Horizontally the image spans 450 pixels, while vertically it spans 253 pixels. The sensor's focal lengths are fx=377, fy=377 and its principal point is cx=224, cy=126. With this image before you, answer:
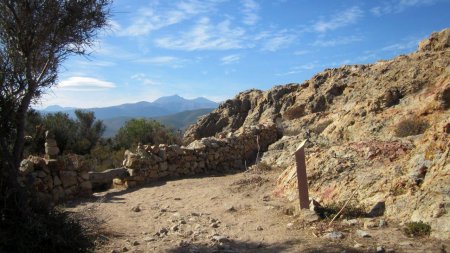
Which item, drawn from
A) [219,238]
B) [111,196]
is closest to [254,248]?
[219,238]

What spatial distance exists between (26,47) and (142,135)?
1625 centimetres

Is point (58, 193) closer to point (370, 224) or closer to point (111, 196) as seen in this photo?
point (111, 196)

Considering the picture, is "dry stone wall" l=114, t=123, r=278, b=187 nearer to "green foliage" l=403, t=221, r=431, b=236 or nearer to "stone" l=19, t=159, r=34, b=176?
"stone" l=19, t=159, r=34, b=176

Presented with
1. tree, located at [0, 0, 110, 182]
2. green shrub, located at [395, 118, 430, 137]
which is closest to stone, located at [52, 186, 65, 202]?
tree, located at [0, 0, 110, 182]

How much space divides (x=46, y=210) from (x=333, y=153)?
658cm

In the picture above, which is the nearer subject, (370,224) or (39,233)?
(39,233)

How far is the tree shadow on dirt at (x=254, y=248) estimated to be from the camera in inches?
216

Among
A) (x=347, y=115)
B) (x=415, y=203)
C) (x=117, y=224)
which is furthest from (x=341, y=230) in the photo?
(x=347, y=115)

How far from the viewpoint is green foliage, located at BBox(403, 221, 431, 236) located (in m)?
5.53

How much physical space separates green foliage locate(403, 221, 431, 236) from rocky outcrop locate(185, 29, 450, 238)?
0.12 m

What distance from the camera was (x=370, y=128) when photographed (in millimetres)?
13500

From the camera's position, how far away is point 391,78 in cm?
1650

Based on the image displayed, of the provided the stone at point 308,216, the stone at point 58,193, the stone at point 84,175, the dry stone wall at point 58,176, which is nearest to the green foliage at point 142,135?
the stone at point 84,175

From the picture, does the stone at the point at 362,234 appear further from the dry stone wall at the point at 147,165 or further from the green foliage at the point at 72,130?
the green foliage at the point at 72,130
